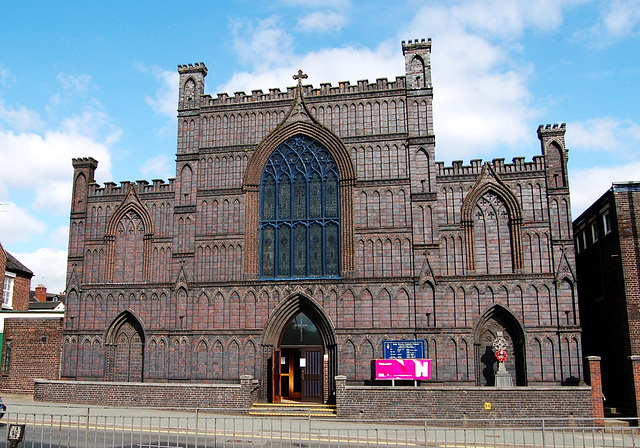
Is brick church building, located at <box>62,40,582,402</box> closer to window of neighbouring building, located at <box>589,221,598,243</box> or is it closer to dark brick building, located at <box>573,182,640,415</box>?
dark brick building, located at <box>573,182,640,415</box>

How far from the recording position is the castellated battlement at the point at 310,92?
27219 mm

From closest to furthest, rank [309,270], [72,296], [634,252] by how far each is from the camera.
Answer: [634,252] → [309,270] → [72,296]

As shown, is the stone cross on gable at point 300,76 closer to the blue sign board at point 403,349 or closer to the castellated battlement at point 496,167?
the castellated battlement at point 496,167

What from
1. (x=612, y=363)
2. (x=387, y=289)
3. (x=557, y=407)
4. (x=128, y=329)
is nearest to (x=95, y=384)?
(x=128, y=329)

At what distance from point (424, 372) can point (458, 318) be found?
2.60 m

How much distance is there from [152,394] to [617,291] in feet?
61.2

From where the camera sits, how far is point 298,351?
26266 millimetres

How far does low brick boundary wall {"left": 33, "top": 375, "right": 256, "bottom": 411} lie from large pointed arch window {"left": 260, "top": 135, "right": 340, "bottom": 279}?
5.48m

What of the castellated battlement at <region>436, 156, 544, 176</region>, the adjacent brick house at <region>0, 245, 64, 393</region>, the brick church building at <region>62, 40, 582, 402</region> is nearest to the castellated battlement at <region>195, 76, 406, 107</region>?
the brick church building at <region>62, 40, 582, 402</region>

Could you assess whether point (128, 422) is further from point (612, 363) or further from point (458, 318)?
point (612, 363)

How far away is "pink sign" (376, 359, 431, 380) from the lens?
23.9m

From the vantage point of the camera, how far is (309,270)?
26219mm

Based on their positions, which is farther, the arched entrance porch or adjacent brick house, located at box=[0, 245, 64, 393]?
adjacent brick house, located at box=[0, 245, 64, 393]

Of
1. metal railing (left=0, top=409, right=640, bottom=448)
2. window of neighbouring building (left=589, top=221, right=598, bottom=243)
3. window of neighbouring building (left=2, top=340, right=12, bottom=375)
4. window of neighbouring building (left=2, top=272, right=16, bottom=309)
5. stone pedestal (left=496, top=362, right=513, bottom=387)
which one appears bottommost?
metal railing (left=0, top=409, right=640, bottom=448)
